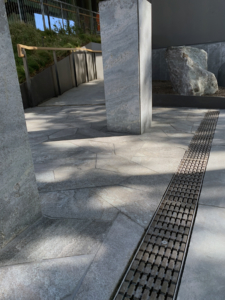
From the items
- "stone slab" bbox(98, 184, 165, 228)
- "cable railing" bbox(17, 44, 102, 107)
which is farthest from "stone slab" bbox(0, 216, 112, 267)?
"cable railing" bbox(17, 44, 102, 107)

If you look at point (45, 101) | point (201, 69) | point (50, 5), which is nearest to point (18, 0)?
point (50, 5)

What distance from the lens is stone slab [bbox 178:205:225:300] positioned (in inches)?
55.9

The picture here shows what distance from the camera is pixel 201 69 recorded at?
6.90 m

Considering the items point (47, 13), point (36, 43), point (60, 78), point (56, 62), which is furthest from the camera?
point (47, 13)

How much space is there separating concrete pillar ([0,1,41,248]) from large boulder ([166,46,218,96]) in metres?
6.09

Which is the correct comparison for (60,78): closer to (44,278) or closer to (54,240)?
(54,240)

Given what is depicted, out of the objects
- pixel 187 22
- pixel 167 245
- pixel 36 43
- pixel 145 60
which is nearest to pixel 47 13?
pixel 36 43

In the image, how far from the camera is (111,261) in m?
1.67

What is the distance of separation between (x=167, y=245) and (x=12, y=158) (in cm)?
138

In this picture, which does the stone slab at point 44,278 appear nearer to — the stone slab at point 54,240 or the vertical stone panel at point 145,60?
the stone slab at point 54,240

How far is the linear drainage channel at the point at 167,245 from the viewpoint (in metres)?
1.46

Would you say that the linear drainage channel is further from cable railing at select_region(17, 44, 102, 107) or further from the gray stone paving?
cable railing at select_region(17, 44, 102, 107)

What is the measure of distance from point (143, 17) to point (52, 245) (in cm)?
400

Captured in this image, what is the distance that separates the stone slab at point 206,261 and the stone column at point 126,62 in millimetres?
2741
